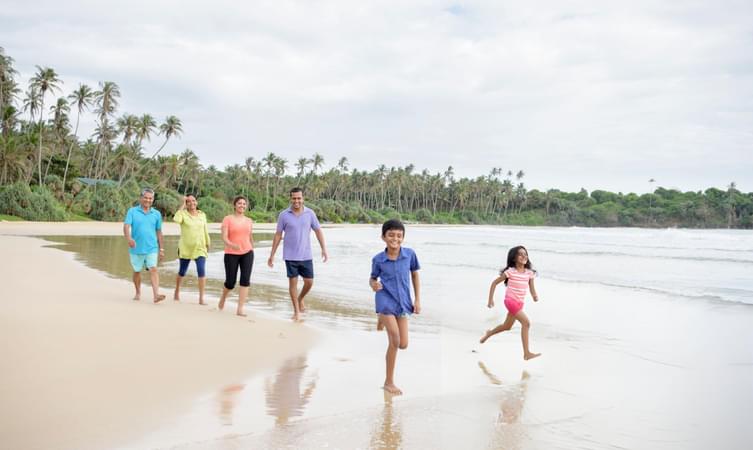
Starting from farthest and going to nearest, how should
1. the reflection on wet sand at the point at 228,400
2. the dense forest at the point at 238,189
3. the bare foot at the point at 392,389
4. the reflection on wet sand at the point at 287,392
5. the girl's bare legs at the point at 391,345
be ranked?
1. the dense forest at the point at 238,189
2. the girl's bare legs at the point at 391,345
3. the bare foot at the point at 392,389
4. the reflection on wet sand at the point at 287,392
5. the reflection on wet sand at the point at 228,400

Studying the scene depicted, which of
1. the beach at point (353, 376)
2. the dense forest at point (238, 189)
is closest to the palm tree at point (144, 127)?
the dense forest at point (238, 189)

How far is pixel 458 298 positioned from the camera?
35.1 feet

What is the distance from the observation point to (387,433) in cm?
373

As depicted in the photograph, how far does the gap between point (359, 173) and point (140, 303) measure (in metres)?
109

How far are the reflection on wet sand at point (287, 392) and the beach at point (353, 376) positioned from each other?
0.06 feet

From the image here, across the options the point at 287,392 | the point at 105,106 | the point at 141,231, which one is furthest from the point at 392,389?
the point at 105,106

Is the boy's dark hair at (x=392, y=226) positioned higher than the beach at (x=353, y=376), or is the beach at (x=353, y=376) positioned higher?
the boy's dark hair at (x=392, y=226)

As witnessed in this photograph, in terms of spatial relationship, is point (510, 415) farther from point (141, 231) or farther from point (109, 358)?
point (141, 231)

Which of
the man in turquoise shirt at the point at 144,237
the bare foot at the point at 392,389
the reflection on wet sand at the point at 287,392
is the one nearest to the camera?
the reflection on wet sand at the point at 287,392

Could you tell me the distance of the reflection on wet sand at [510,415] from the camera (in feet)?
12.0

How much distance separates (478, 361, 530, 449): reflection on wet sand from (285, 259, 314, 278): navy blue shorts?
3.17 meters

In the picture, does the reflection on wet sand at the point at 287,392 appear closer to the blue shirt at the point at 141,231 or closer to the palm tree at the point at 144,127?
the blue shirt at the point at 141,231

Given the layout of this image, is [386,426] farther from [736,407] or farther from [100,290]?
[100,290]

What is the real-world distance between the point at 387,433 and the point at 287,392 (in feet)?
3.62
